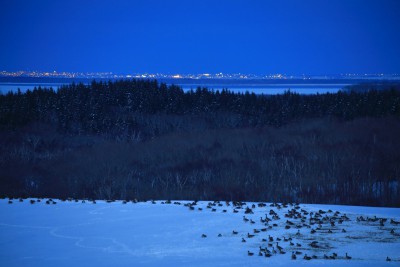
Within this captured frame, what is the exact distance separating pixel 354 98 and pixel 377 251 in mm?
24950

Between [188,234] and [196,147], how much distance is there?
12.6m

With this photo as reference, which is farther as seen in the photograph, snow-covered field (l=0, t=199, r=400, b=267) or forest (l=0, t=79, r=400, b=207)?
forest (l=0, t=79, r=400, b=207)

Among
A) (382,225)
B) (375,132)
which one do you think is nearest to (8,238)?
(382,225)

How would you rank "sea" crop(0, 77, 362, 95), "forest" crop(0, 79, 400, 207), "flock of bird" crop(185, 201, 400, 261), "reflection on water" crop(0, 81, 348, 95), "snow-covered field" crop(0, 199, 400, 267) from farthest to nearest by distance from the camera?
1. "sea" crop(0, 77, 362, 95)
2. "reflection on water" crop(0, 81, 348, 95)
3. "forest" crop(0, 79, 400, 207)
4. "flock of bird" crop(185, 201, 400, 261)
5. "snow-covered field" crop(0, 199, 400, 267)

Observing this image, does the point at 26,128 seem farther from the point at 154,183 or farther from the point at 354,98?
the point at 354,98

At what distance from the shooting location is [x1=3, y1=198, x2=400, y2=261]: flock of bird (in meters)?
6.58

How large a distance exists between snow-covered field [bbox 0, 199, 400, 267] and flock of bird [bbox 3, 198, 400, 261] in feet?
0.05

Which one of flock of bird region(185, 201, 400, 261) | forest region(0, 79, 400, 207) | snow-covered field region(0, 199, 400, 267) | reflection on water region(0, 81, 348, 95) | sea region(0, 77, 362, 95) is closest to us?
snow-covered field region(0, 199, 400, 267)

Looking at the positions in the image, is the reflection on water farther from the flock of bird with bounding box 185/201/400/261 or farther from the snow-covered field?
the snow-covered field

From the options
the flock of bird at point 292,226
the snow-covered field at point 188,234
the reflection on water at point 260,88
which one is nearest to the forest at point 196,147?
the flock of bird at point 292,226

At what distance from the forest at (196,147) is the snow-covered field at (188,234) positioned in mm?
4077

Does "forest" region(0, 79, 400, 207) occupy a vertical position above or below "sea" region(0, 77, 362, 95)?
below

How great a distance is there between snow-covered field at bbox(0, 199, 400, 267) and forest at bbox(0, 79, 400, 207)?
4.08 metres

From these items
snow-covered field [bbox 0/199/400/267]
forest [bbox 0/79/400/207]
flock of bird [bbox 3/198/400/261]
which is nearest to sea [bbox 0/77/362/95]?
forest [bbox 0/79/400/207]
